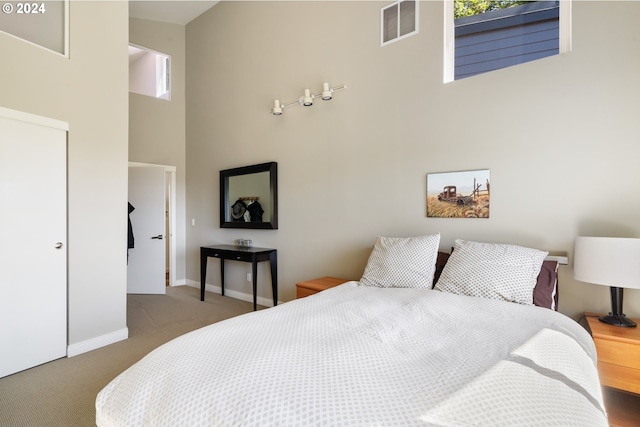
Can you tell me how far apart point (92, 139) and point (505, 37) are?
148 inches

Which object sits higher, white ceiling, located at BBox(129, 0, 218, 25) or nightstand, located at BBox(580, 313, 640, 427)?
white ceiling, located at BBox(129, 0, 218, 25)

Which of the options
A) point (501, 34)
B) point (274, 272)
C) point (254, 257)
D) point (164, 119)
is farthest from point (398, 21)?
point (164, 119)

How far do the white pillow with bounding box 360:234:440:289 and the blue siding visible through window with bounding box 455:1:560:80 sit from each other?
1569mm

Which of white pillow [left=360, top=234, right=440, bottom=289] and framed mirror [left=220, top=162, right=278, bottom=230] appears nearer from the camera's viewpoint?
white pillow [left=360, top=234, right=440, bottom=289]

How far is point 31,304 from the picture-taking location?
246 cm

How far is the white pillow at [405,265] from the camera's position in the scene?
2350 millimetres

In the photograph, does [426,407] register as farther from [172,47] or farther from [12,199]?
[172,47]

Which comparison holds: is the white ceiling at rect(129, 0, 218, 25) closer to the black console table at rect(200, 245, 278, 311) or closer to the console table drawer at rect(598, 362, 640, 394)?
the black console table at rect(200, 245, 278, 311)

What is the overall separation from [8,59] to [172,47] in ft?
11.1

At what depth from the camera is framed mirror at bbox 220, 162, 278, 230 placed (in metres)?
3.99

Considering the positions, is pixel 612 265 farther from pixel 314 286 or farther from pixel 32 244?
pixel 32 244

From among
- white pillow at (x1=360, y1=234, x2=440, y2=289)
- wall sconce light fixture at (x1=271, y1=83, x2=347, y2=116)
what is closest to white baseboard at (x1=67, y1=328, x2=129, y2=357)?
white pillow at (x1=360, y1=234, x2=440, y2=289)

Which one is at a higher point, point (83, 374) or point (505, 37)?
point (505, 37)

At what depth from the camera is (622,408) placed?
1938mm
